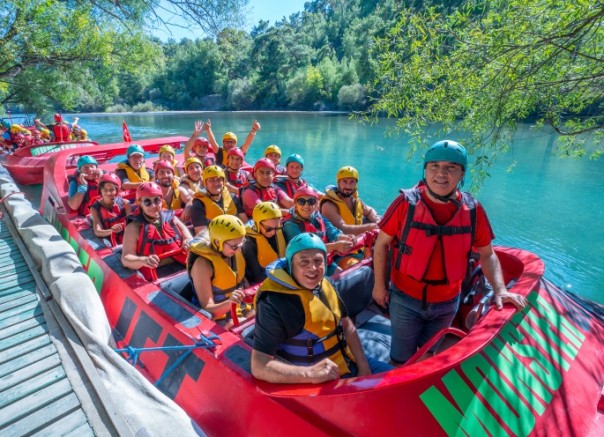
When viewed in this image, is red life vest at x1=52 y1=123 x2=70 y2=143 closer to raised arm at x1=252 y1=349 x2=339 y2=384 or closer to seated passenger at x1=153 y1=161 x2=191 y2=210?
seated passenger at x1=153 y1=161 x2=191 y2=210

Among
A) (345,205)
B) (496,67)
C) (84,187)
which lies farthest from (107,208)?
(496,67)

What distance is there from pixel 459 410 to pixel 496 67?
11.5 feet

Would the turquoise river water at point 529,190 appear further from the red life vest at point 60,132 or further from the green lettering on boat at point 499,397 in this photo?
the green lettering on boat at point 499,397

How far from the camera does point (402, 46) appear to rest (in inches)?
159

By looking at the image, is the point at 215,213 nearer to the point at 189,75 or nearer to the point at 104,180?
the point at 104,180

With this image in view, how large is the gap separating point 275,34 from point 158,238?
178 ft

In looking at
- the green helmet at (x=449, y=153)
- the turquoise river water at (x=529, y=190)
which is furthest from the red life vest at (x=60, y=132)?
the green helmet at (x=449, y=153)

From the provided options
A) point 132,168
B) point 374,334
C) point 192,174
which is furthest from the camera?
point 132,168

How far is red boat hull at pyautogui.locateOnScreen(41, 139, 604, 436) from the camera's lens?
1.53 m

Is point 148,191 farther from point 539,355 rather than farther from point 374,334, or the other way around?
point 539,355

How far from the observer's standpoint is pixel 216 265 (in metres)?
2.67

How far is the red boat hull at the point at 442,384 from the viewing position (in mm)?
1529

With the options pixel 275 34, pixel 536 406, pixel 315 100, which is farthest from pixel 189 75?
pixel 536 406

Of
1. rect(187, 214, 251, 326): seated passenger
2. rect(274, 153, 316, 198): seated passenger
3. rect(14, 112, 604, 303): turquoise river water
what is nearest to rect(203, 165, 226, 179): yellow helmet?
rect(274, 153, 316, 198): seated passenger
